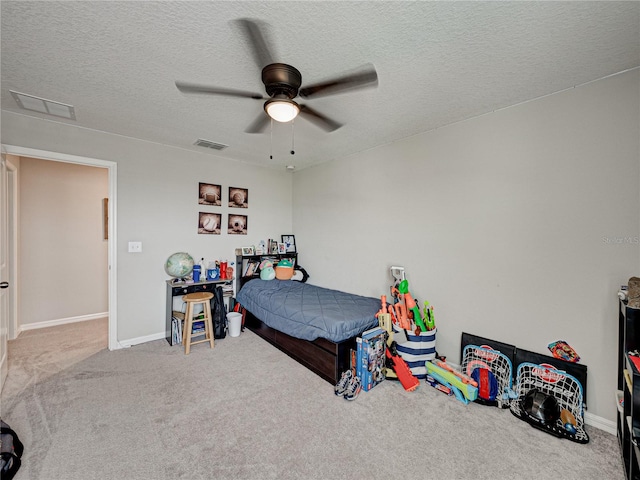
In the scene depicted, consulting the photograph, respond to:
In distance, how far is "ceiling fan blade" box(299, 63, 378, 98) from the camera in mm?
1466

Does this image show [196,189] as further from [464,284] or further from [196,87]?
[464,284]

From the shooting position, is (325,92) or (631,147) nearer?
(325,92)

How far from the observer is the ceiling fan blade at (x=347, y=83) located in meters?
1.47

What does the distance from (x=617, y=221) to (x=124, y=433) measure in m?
3.76

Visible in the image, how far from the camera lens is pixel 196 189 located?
3883 mm

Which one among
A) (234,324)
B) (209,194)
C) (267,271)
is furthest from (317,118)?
(234,324)

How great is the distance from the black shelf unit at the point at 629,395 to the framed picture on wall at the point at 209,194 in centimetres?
430

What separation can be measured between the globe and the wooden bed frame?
1479 millimetres

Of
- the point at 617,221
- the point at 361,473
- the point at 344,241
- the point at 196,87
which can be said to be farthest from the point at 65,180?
the point at 617,221

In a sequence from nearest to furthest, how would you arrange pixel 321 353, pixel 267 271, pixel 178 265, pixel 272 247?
pixel 321 353, pixel 178 265, pixel 267 271, pixel 272 247

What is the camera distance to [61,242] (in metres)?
4.00

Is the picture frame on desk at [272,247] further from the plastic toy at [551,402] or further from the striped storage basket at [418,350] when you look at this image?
the plastic toy at [551,402]

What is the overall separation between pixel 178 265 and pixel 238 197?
1376 mm

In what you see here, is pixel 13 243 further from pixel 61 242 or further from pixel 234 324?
pixel 234 324
